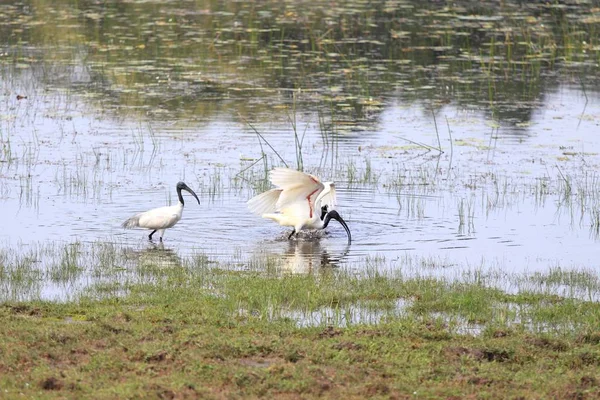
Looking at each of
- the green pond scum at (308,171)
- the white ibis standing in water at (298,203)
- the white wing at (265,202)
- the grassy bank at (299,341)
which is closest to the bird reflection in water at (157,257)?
the green pond scum at (308,171)

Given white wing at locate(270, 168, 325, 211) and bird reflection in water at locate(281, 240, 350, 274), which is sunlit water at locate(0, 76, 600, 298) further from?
white wing at locate(270, 168, 325, 211)

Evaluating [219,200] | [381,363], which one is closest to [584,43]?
[219,200]

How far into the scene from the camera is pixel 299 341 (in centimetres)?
708

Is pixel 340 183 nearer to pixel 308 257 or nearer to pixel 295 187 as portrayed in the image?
pixel 295 187

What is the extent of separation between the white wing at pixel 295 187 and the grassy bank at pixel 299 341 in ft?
9.63

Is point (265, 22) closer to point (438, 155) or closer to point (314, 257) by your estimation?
point (438, 155)

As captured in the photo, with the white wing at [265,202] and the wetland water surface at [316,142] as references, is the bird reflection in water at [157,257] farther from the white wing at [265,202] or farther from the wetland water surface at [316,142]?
the white wing at [265,202]

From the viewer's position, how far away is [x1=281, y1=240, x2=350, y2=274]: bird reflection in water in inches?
420

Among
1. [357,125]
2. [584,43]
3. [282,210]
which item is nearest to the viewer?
[282,210]

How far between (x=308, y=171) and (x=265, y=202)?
2156mm

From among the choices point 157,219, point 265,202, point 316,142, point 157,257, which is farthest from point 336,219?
point 316,142

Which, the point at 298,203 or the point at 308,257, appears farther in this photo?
the point at 298,203

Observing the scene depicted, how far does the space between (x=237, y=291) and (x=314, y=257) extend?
2.91m

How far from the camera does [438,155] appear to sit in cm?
1573
